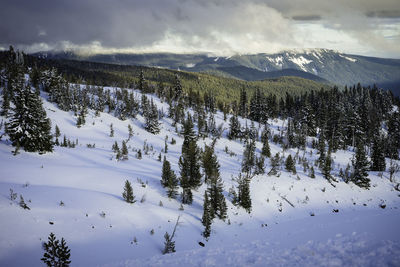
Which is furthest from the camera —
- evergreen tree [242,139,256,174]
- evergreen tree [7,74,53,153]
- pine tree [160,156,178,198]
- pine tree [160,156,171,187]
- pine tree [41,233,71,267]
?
evergreen tree [242,139,256,174]

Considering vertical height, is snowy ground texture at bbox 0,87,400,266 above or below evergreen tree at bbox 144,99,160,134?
below

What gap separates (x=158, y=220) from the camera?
542 inches

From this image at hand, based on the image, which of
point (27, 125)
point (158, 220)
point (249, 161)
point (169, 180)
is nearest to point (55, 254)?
point (158, 220)

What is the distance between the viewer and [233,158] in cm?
3822

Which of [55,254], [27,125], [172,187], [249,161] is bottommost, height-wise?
[172,187]

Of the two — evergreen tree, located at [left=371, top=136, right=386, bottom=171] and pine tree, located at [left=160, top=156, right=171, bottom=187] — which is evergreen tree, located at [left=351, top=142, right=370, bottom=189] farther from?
pine tree, located at [left=160, top=156, right=171, bottom=187]

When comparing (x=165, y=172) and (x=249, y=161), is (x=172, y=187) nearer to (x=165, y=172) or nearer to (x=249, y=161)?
(x=165, y=172)

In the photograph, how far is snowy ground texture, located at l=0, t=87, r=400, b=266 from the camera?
30.2 feet

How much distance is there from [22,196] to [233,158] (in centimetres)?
3096

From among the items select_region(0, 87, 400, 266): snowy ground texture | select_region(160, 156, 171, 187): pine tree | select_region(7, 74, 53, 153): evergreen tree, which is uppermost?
select_region(7, 74, 53, 153): evergreen tree

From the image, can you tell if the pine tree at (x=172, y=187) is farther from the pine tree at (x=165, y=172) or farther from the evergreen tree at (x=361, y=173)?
the evergreen tree at (x=361, y=173)

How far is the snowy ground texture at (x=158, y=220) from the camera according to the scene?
922 centimetres

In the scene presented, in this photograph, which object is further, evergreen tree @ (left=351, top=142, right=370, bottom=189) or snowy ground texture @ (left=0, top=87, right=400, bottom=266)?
evergreen tree @ (left=351, top=142, right=370, bottom=189)

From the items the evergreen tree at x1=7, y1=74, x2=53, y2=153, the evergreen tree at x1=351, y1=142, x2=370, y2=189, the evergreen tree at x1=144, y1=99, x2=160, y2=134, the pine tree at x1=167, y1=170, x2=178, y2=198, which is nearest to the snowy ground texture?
the pine tree at x1=167, y1=170, x2=178, y2=198
